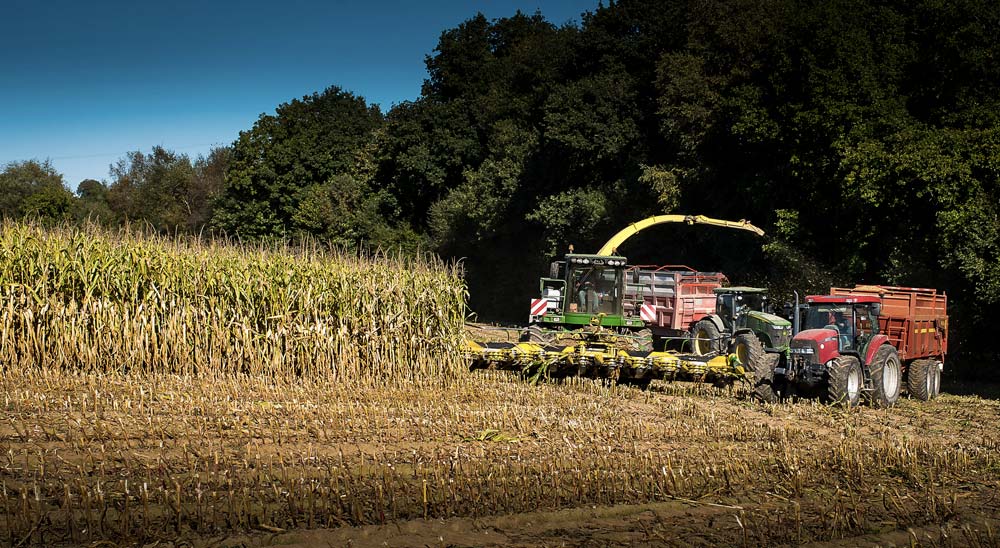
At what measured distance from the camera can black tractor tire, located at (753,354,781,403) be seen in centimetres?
1288

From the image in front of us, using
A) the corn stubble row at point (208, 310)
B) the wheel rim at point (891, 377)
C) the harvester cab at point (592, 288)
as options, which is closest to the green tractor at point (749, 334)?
the wheel rim at point (891, 377)

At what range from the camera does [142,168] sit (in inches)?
3300

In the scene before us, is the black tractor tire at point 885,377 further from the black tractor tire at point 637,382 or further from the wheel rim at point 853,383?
the black tractor tire at point 637,382

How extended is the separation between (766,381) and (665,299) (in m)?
7.84

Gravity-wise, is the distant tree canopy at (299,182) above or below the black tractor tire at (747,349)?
above

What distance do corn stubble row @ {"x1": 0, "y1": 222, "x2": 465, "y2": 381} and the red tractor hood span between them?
213 inches

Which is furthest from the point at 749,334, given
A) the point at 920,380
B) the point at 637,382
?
the point at 920,380

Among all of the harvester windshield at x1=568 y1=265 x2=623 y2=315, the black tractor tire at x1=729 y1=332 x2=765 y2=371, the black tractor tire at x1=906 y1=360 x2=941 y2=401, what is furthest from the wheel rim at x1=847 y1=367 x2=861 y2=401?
the harvester windshield at x1=568 y1=265 x2=623 y2=315

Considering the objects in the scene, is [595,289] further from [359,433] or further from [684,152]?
[359,433]

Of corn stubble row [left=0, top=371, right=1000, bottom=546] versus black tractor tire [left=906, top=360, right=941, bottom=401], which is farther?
black tractor tire [left=906, top=360, right=941, bottom=401]

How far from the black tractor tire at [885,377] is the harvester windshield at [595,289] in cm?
705

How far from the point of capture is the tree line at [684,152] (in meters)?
19.5

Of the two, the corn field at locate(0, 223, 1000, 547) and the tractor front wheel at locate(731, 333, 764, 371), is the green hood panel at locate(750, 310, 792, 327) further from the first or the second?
the corn field at locate(0, 223, 1000, 547)

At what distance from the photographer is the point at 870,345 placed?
1334cm
